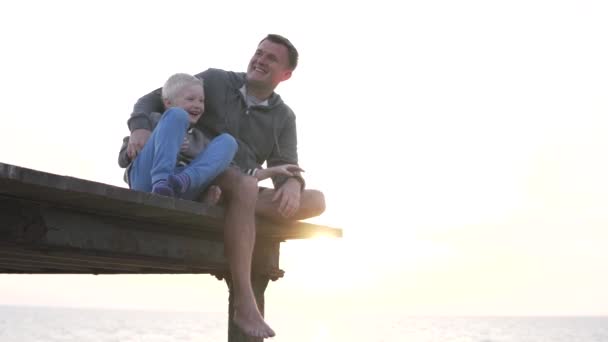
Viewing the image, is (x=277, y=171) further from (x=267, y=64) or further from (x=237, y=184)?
(x=267, y=64)

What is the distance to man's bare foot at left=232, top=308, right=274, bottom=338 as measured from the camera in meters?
5.25

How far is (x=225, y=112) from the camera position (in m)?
6.18

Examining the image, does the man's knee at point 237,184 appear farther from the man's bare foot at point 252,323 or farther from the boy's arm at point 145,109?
the man's bare foot at point 252,323

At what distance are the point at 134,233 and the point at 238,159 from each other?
1166 mm

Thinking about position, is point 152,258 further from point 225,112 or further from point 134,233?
point 225,112

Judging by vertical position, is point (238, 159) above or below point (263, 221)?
above

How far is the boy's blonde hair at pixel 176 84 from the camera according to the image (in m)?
5.61

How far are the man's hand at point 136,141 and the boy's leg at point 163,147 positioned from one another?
134mm

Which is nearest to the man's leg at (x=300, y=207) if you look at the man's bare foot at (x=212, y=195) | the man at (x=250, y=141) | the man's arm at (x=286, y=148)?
the man at (x=250, y=141)

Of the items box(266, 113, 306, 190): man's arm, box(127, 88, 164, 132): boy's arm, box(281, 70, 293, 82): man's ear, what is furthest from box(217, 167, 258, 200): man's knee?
box(281, 70, 293, 82): man's ear

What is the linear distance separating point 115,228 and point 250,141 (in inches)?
58.9

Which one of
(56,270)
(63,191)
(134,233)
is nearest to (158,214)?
(134,233)

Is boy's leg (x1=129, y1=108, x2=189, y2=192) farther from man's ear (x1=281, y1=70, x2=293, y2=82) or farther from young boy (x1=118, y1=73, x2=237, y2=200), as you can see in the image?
man's ear (x1=281, y1=70, x2=293, y2=82)

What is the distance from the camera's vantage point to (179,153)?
559cm
